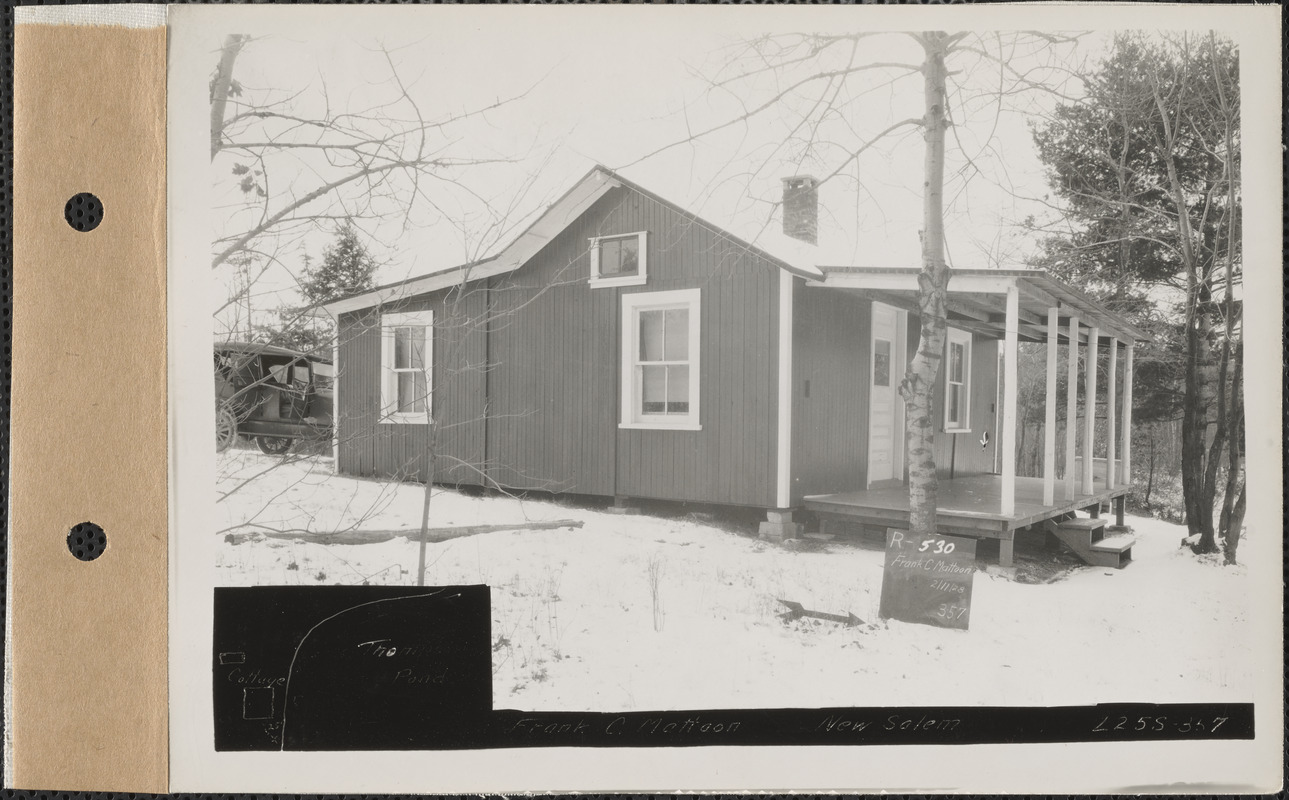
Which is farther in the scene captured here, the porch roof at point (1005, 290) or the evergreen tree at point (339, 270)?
the porch roof at point (1005, 290)

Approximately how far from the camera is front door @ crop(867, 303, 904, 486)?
447 centimetres

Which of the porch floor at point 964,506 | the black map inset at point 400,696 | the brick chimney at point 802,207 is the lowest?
the black map inset at point 400,696

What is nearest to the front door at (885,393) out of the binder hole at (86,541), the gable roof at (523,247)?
→ the gable roof at (523,247)

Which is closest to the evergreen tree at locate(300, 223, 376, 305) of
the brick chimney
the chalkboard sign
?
the brick chimney

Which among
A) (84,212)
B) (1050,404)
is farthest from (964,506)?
(84,212)

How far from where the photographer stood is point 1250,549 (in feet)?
8.57

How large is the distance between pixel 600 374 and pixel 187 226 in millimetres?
2044

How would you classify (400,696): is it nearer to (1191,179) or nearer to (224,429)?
(224,429)

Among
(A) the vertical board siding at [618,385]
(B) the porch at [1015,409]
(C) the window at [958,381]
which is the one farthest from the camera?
(C) the window at [958,381]

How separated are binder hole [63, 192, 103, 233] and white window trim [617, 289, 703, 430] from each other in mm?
2283

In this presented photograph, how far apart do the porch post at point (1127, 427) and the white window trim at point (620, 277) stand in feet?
7.86

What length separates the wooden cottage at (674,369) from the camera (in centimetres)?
279

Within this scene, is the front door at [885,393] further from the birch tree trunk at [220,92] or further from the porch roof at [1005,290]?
the birch tree trunk at [220,92]

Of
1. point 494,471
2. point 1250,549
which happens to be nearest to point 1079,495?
point 1250,549
